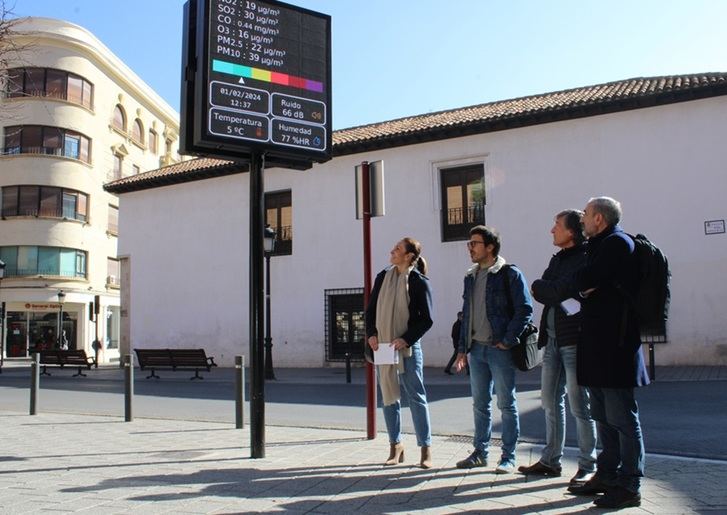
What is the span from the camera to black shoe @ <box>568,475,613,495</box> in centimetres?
412

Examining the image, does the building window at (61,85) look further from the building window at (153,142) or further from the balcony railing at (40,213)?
the building window at (153,142)

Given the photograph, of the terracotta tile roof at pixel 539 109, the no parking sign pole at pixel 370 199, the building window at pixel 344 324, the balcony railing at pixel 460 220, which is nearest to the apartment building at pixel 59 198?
the building window at pixel 344 324

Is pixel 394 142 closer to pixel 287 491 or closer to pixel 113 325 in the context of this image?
pixel 287 491

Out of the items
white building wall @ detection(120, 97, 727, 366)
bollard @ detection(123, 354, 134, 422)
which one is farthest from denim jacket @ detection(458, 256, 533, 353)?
white building wall @ detection(120, 97, 727, 366)

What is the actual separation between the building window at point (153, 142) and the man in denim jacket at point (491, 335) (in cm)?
4316

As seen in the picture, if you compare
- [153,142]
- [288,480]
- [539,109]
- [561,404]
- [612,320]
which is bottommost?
[288,480]

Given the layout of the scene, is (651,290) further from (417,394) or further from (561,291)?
(417,394)

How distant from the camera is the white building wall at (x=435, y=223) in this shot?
54.7ft

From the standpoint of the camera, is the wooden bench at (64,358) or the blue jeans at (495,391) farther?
the wooden bench at (64,358)

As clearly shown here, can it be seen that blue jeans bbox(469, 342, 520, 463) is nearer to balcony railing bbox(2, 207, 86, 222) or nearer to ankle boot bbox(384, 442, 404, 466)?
ankle boot bbox(384, 442, 404, 466)

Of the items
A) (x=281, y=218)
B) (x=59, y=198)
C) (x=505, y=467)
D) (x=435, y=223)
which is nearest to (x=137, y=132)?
(x=59, y=198)

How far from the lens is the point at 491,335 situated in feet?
16.2

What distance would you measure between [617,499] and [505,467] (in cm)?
110

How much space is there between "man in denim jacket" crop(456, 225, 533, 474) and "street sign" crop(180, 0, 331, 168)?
6.98 ft
